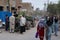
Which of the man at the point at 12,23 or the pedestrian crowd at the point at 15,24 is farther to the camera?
the man at the point at 12,23

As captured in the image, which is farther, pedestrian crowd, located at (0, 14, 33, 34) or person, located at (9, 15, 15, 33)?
person, located at (9, 15, 15, 33)

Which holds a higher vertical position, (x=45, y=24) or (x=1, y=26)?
(x=45, y=24)

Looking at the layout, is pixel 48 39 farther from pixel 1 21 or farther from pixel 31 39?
pixel 1 21

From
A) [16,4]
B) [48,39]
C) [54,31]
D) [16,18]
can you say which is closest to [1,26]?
[16,18]

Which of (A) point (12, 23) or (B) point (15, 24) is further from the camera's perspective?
(B) point (15, 24)

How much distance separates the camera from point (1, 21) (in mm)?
22250

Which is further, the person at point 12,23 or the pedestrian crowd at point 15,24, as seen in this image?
the person at point 12,23

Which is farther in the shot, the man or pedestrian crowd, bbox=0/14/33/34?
the man

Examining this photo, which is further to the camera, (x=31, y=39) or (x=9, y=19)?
(x=9, y=19)

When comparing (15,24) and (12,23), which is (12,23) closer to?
(12,23)

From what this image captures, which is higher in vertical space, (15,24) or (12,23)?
(12,23)

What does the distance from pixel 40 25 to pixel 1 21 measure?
10683 mm

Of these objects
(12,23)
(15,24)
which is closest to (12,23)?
(12,23)

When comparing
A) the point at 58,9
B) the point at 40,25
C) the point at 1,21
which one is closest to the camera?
the point at 40,25
